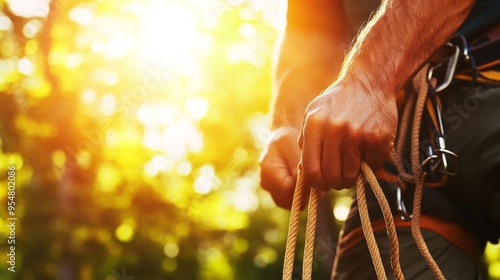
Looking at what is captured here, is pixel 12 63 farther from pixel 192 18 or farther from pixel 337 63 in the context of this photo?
pixel 337 63

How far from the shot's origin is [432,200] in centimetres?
176

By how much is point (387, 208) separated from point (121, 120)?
1350cm

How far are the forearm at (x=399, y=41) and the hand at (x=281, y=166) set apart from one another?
0.55m

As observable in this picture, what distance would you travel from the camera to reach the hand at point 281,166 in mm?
1929

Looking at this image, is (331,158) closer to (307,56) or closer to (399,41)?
(399,41)

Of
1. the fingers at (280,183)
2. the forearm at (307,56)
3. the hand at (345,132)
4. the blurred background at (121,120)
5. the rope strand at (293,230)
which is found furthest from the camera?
the blurred background at (121,120)

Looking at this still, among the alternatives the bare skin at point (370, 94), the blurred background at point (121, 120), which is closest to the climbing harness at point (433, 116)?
the bare skin at point (370, 94)

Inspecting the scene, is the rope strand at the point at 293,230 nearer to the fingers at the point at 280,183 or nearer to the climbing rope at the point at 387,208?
the climbing rope at the point at 387,208

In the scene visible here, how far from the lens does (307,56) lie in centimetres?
226

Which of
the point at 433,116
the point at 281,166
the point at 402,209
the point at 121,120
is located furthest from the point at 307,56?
the point at 121,120

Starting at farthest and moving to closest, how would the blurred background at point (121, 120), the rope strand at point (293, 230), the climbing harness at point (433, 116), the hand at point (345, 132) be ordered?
the blurred background at point (121, 120), the climbing harness at point (433, 116), the rope strand at point (293, 230), the hand at point (345, 132)

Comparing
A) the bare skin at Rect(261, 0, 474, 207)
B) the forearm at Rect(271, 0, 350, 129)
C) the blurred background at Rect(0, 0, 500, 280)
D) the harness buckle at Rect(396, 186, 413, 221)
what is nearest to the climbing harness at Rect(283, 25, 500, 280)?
the harness buckle at Rect(396, 186, 413, 221)

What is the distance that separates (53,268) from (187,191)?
590 centimetres

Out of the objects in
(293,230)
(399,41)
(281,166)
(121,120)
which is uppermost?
(121,120)
